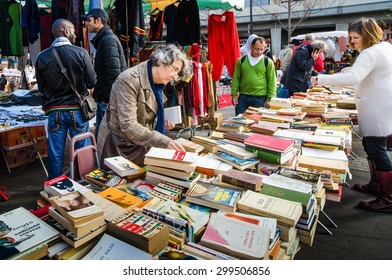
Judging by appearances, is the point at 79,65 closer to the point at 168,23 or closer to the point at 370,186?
the point at 168,23

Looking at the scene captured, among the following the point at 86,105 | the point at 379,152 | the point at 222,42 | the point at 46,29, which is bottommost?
the point at 379,152

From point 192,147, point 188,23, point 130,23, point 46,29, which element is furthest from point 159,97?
point 46,29

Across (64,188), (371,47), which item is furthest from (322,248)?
(64,188)

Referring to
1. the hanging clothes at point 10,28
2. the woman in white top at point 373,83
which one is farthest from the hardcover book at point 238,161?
the hanging clothes at point 10,28

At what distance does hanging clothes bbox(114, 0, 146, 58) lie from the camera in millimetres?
4418

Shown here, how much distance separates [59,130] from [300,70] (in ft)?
12.4

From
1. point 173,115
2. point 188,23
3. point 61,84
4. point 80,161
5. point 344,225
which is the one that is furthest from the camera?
point 188,23

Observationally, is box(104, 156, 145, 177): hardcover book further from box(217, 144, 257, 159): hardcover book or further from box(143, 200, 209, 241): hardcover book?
box(217, 144, 257, 159): hardcover book

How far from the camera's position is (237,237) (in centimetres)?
126

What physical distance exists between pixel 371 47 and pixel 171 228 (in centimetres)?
246

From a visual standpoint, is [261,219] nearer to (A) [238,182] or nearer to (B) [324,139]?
(A) [238,182]

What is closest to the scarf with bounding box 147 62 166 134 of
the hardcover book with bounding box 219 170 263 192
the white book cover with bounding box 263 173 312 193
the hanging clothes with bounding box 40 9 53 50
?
the hardcover book with bounding box 219 170 263 192

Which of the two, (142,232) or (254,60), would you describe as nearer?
(142,232)

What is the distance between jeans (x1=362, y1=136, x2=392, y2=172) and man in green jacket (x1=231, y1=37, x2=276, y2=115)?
1676mm
